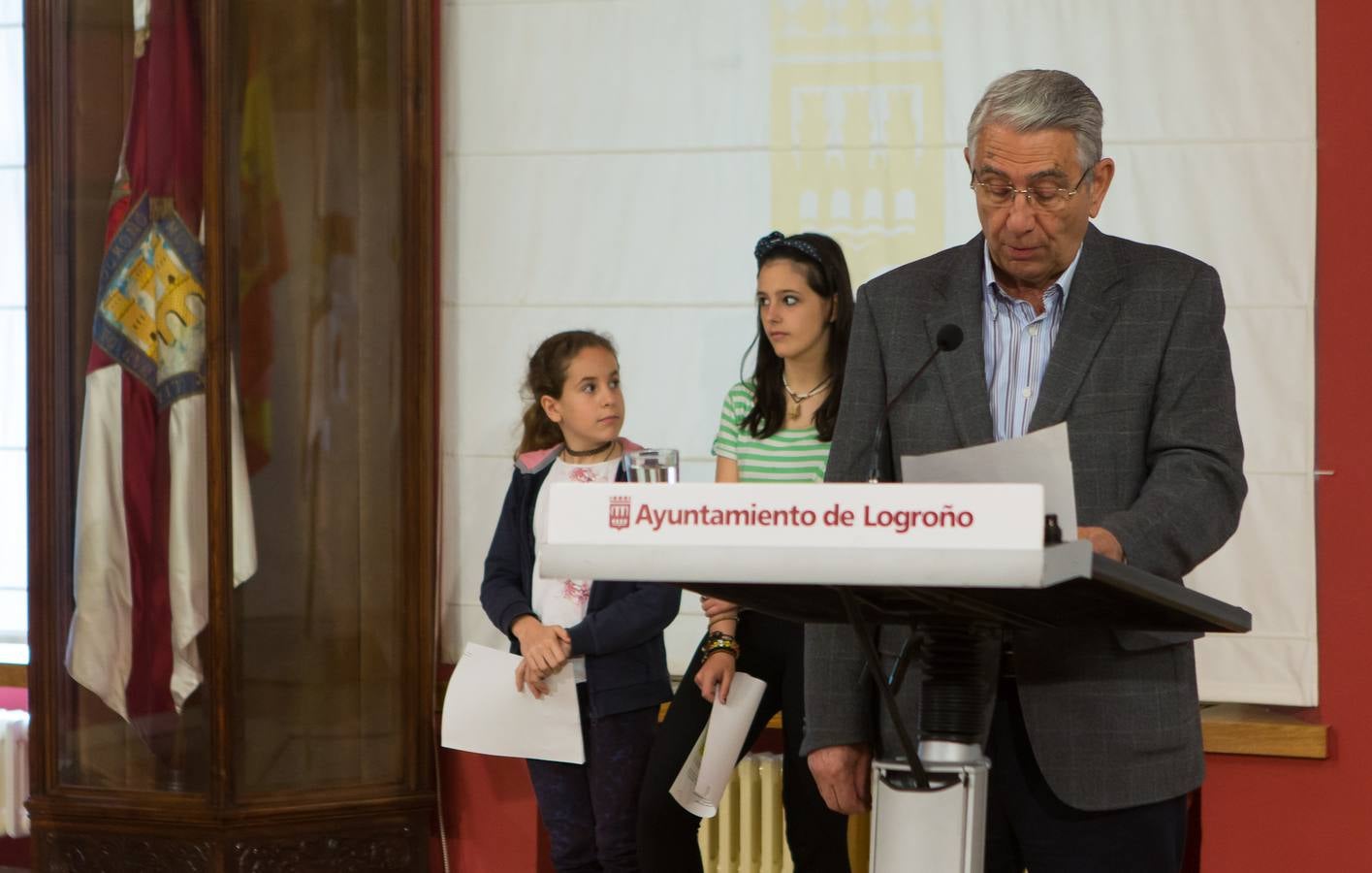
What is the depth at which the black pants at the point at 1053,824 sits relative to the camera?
1.38 m

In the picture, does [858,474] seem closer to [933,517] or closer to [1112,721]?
[1112,721]

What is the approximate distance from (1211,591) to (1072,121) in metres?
1.88

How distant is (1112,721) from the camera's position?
1.37m

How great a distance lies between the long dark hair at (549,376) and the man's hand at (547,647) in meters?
0.39

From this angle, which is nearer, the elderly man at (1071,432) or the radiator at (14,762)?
the elderly man at (1071,432)

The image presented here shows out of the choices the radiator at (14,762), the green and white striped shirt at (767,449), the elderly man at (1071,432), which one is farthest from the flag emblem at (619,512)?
the radiator at (14,762)

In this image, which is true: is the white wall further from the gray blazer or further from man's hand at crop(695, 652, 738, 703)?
the gray blazer

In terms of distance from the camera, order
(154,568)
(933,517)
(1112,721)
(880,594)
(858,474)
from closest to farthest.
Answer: (933,517) < (880,594) < (1112,721) < (858,474) < (154,568)

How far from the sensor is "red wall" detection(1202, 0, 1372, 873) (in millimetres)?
2971

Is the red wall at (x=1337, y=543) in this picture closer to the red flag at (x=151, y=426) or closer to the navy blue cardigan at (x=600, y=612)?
the navy blue cardigan at (x=600, y=612)

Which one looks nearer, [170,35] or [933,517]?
[933,517]

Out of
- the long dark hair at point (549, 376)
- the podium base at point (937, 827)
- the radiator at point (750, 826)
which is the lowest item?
the radiator at point (750, 826)

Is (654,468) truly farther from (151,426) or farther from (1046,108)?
(151,426)

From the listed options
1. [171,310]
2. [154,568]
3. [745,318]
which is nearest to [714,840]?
[745,318]
